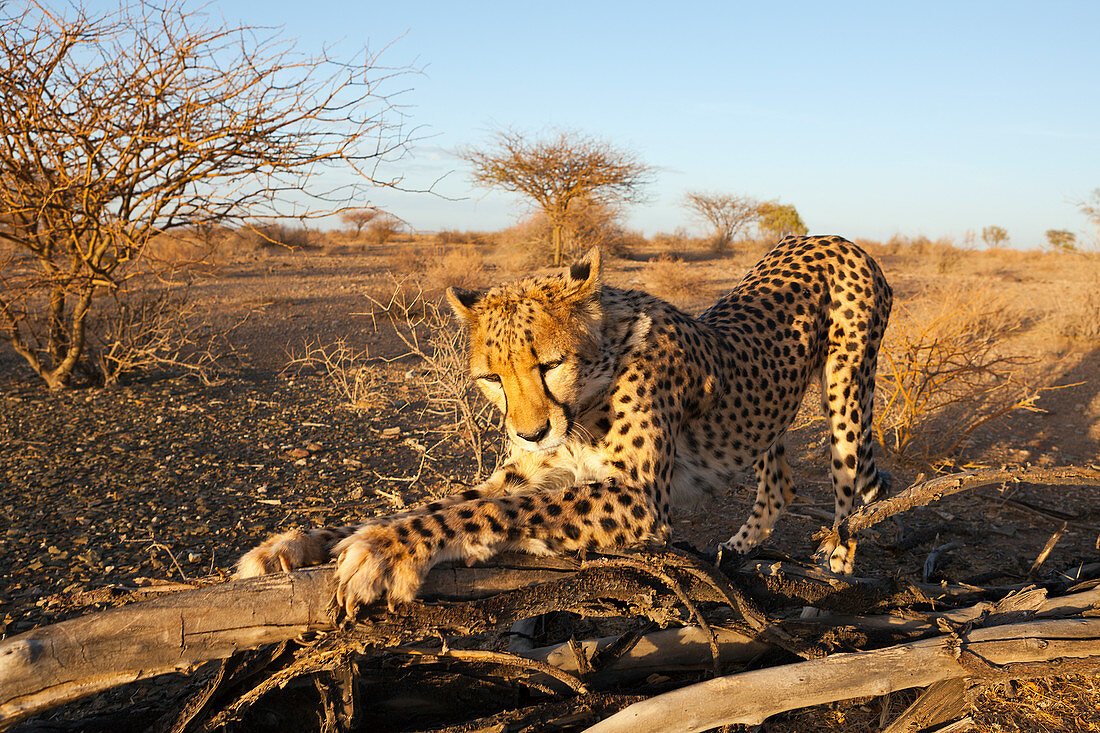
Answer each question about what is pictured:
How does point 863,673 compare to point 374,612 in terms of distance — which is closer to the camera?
point 374,612

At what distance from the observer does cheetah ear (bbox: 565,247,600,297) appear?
8.77ft

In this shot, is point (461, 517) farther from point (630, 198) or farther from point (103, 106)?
point (630, 198)

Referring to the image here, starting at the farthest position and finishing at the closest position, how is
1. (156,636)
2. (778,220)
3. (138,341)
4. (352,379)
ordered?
(778,220)
(352,379)
(138,341)
(156,636)

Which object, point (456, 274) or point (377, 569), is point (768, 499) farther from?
point (456, 274)

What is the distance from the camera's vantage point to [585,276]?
270cm

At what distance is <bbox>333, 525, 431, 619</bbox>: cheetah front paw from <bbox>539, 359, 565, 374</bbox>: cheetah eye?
79 cm

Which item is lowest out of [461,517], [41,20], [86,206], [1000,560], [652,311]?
[1000,560]

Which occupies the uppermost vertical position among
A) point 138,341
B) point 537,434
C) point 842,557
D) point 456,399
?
point 537,434

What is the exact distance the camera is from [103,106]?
579 cm

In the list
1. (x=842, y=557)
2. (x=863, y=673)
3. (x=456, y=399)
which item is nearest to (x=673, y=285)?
(x=456, y=399)

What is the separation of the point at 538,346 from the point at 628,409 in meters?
0.41

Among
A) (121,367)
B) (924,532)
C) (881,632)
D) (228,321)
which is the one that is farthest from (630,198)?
(881,632)

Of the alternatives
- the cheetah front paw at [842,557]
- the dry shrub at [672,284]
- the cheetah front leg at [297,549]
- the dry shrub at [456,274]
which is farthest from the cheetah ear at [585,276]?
the dry shrub at [672,284]

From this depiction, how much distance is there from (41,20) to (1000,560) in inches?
283
